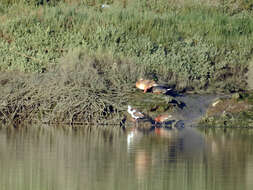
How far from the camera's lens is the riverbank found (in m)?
16.9

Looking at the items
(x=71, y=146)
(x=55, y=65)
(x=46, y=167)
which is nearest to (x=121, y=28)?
(x=55, y=65)

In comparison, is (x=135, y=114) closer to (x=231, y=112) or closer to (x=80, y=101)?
(x=80, y=101)

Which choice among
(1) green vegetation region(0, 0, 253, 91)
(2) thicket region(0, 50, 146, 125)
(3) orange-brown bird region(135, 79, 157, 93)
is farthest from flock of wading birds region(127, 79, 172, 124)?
(1) green vegetation region(0, 0, 253, 91)

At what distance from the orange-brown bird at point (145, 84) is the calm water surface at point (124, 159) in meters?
1.94

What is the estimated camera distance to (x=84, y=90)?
16.8 m

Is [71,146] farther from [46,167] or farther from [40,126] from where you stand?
[40,126]

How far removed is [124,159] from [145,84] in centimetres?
624

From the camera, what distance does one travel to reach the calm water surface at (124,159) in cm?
938

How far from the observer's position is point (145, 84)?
57.1 feet

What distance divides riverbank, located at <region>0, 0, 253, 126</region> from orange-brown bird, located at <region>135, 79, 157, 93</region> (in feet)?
0.57

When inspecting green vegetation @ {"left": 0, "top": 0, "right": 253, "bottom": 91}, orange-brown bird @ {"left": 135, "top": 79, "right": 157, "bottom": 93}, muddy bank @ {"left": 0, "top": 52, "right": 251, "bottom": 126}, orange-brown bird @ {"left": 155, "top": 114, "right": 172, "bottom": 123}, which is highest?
green vegetation @ {"left": 0, "top": 0, "right": 253, "bottom": 91}

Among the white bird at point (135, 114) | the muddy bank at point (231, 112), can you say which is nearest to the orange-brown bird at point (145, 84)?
the white bird at point (135, 114)

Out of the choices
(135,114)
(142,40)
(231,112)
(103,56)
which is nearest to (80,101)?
(135,114)

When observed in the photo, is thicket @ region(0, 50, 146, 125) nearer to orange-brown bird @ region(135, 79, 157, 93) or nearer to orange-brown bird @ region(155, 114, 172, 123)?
orange-brown bird @ region(135, 79, 157, 93)
